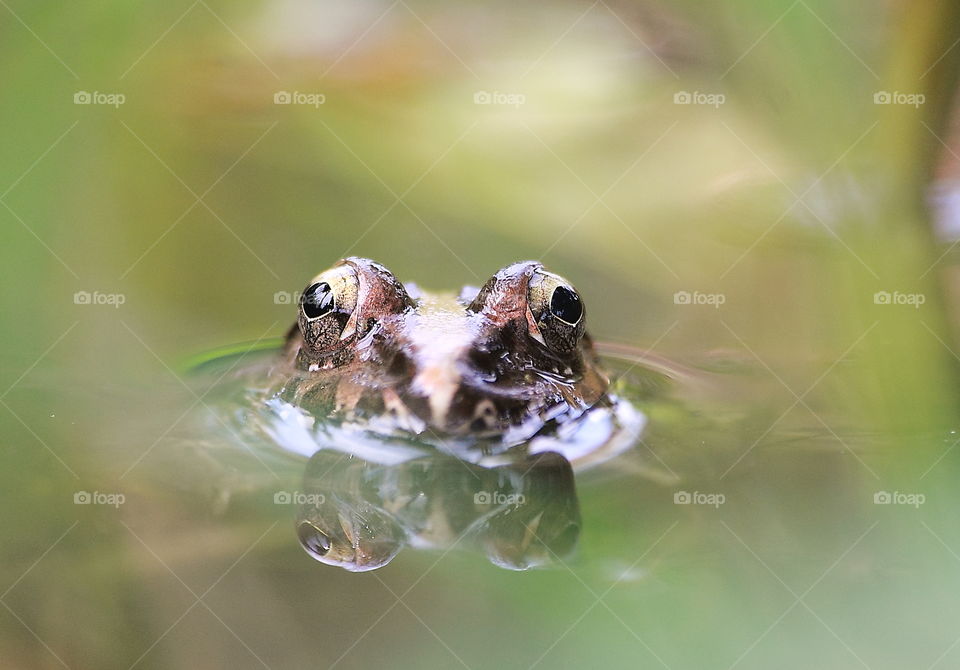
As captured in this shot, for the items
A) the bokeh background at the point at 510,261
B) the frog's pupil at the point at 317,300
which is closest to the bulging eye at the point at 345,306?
the frog's pupil at the point at 317,300

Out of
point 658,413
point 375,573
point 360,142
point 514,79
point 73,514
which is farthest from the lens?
point 514,79

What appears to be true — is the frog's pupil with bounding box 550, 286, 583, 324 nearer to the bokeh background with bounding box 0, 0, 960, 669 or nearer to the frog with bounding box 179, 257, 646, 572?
the frog with bounding box 179, 257, 646, 572

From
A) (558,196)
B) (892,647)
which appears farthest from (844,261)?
(558,196)

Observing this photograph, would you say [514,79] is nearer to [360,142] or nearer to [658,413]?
[360,142]

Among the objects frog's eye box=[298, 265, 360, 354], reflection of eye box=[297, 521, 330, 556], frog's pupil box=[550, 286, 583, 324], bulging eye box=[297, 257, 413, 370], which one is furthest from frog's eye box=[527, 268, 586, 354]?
reflection of eye box=[297, 521, 330, 556]

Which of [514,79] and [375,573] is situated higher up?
[514,79]

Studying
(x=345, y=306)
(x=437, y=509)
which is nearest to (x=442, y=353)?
(x=437, y=509)

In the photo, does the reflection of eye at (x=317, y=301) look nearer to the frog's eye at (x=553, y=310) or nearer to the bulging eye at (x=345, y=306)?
the bulging eye at (x=345, y=306)
